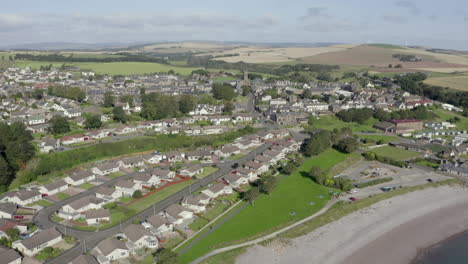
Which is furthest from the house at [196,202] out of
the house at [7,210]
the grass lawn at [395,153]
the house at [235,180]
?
the grass lawn at [395,153]

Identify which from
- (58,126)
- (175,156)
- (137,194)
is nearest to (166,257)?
(137,194)

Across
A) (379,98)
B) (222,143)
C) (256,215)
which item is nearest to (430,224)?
A: (256,215)

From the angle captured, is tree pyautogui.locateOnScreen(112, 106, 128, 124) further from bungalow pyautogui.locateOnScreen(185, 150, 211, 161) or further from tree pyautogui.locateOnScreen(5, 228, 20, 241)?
tree pyautogui.locateOnScreen(5, 228, 20, 241)

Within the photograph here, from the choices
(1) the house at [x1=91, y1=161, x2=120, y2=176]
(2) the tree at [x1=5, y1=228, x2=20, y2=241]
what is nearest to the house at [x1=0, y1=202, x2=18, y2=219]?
(2) the tree at [x1=5, y1=228, x2=20, y2=241]

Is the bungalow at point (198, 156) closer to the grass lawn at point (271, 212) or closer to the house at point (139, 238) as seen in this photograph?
the grass lawn at point (271, 212)

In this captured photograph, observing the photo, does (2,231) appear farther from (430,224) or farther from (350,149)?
(350,149)

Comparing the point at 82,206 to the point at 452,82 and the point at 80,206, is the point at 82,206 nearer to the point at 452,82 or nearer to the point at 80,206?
Answer: the point at 80,206

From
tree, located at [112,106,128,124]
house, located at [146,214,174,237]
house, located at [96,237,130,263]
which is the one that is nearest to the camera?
house, located at [96,237,130,263]
